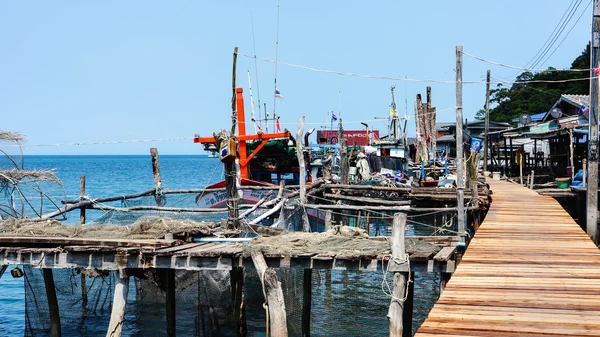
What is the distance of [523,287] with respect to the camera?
784 centimetres

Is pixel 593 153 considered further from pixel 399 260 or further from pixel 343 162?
pixel 399 260

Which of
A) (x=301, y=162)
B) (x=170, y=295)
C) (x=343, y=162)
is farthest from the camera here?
(x=343, y=162)

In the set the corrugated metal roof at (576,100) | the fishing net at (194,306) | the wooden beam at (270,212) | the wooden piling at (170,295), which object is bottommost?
the fishing net at (194,306)

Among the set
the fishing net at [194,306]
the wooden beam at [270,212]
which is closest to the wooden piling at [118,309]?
the fishing net at [194,306]

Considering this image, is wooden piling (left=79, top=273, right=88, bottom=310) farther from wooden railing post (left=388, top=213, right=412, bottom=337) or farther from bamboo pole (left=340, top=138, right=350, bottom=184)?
bamboo pole (left=340, top=138, right=350, bottom=184)

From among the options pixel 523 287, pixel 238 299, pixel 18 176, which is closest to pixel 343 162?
pixel 238 299

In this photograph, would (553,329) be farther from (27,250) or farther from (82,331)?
(82,331)

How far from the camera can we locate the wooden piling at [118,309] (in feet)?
33.0

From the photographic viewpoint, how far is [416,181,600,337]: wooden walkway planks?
619cm

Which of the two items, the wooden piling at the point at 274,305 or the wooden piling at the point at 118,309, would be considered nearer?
the wooden piling at the point at 274,305

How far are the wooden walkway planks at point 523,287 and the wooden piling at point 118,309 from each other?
4888mm

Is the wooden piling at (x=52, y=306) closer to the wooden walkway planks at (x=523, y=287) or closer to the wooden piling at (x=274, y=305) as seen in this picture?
the wooden piling at (x=274, y=305)

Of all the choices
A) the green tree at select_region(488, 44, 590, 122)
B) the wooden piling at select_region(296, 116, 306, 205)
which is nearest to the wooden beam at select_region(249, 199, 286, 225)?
the wooden piling at select_region(296, 116, 306, 205)

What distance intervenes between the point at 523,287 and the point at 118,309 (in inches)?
227
